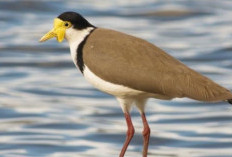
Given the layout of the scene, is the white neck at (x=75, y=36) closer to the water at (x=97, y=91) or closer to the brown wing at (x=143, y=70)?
the brown wing at (x=143, y=70)

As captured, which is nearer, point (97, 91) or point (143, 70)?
point (143, 70)

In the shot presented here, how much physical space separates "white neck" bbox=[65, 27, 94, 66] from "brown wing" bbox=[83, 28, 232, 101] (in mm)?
121

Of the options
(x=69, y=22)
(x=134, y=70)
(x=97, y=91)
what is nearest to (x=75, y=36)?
(x=69, y=22)

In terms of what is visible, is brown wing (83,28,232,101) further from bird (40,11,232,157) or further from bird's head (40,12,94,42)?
bird's head (40,12,94,42)

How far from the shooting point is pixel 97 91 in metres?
16.0

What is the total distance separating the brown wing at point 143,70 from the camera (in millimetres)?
10117

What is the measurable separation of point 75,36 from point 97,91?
17.9ft

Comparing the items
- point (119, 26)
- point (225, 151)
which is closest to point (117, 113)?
point (225, 151)

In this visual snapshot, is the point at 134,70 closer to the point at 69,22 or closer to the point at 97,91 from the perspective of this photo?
the point at 69,22

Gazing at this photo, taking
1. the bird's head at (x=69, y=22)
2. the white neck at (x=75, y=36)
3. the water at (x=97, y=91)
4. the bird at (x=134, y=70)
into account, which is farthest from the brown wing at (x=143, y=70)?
the water at (x=97, y=91)

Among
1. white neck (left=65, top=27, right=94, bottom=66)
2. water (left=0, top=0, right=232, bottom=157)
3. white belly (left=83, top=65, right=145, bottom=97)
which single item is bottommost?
water (left=0, top=0, right=232, bottom=157)

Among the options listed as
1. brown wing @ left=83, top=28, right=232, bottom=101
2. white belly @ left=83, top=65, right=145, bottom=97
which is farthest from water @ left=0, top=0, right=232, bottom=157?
brown wing @ left=83, top=28, right=232, bottom=101

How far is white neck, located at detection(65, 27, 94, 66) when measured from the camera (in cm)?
1048

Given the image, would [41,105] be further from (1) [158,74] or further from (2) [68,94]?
(1) [158,74]
